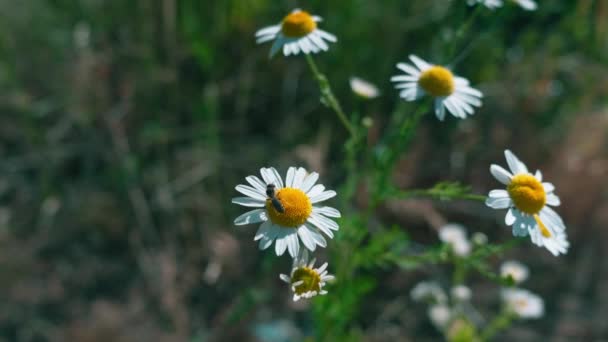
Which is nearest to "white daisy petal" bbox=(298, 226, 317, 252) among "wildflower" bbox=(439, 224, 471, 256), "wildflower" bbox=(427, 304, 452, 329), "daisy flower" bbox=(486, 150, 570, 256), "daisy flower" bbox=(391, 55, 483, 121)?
"daisy flower" bbox=(486, 150, 570, 256)

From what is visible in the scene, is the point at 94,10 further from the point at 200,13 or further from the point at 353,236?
the point at 353,236

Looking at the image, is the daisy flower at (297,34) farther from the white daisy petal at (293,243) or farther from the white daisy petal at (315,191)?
the white daisy petal at (293,243)

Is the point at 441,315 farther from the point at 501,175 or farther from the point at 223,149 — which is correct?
the point at 223,149

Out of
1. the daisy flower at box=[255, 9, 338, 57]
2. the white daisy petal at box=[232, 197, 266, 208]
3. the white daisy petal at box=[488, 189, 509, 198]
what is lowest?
the white daisy petal at box=[488, 189, 509, 198]

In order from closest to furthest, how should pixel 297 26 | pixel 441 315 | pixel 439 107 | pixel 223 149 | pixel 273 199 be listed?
pixel 273 199 → pixel 439 107 → pixel 297 26 → pixel 441 315 → pixel 223 149

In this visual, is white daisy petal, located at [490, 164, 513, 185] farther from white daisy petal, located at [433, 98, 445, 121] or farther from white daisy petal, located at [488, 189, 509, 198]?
white daisy petal, located at [433, 98, 445, 121]

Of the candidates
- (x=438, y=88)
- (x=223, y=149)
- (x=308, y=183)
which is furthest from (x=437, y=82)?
→ (x=223, y=149)

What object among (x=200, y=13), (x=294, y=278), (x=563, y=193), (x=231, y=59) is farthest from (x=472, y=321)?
(x=200, y=13)
